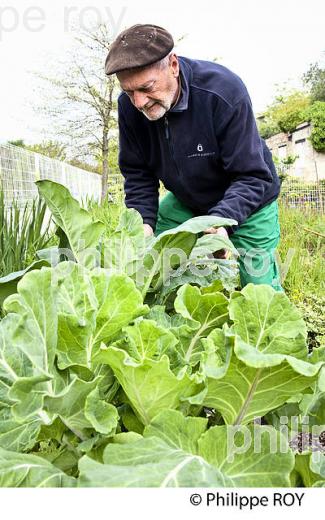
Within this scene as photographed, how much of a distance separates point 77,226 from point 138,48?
2.51 feet

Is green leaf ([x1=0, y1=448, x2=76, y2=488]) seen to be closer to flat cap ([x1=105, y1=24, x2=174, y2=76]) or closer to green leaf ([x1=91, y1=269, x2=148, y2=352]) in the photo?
green leaf ([x1=91, y1=269, x2=148, y2=352])

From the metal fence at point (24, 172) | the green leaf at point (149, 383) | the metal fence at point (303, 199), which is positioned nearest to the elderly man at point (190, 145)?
the green leaf at point (149, 383)

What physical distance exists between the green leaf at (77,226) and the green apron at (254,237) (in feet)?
3.72

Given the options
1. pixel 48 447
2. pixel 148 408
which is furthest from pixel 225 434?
pixel 48 447

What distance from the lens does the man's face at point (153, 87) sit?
1.65 m

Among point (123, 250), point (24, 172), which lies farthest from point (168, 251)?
point (24, 172)

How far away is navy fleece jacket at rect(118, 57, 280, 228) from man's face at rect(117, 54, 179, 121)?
104mm

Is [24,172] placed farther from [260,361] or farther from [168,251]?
[260,361]

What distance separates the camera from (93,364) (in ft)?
2.75
